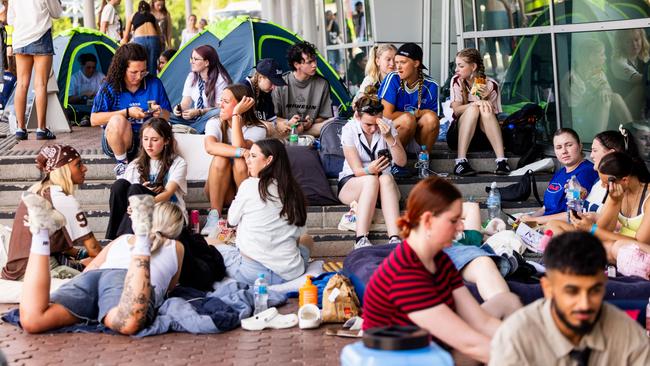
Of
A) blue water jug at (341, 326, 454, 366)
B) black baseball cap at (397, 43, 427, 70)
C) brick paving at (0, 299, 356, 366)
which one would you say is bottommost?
brick paving at (0, 299, 356, 366)

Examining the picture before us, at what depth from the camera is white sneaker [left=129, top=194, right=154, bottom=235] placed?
6156 millimetres

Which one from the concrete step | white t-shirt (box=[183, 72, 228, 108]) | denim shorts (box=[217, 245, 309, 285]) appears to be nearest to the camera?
denim shorts (box=[217, 245, 309, 285])

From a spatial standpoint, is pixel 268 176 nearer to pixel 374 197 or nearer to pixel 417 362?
pixel 374 197

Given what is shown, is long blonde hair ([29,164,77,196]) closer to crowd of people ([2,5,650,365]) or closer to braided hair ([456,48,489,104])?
crowd of people ([2,5,650,365])

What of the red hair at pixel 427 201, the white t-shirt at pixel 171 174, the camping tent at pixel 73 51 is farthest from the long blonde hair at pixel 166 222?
the camping tent at pixel 73 51

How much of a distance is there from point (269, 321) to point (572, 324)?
3.39m

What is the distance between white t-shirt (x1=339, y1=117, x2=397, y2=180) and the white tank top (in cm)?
265

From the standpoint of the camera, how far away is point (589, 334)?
387cm

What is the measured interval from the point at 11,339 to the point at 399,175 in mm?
4348

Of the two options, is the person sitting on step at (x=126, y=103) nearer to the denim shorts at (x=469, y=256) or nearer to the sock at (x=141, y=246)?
the sock at (x=141, y=246)

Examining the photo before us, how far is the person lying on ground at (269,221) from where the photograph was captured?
7766mm

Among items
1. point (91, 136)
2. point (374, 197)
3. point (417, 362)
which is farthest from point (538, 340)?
point (91, 136)

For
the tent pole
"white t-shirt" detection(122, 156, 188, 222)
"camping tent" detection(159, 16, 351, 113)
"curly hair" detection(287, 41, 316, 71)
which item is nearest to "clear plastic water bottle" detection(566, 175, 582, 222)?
"white t-shirt" detection(122, 156, 188, 222)

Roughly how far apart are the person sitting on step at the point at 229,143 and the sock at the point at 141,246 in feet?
9.20
